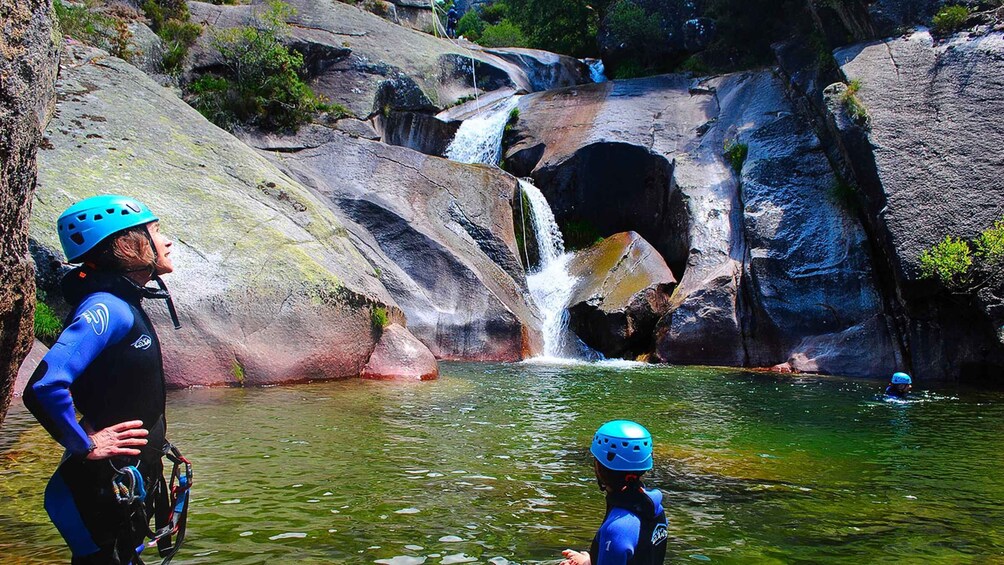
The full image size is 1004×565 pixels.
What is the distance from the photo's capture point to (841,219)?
17531 mm

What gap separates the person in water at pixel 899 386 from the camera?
36.4ft

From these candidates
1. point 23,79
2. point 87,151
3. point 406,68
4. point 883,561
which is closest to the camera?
point 23,79

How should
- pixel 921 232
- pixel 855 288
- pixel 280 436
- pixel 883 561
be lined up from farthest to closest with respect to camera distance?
pixel 855 288 → pixel 921 232 → pixel 280 436 → pixel 883 561

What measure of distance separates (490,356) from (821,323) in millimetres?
7509

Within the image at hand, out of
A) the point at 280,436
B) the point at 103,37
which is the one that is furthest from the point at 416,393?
the point at 103,37

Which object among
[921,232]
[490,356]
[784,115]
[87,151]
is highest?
[784,115]

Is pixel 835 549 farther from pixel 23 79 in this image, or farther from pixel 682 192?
pixel 682 192

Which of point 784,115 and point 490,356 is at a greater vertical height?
point 784,115

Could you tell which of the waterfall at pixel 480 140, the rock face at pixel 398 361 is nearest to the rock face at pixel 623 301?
the rock face at pixel 398 361

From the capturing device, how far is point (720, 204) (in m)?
19.6

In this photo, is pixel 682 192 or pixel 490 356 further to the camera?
pixel 682 192

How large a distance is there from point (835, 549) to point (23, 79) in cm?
541

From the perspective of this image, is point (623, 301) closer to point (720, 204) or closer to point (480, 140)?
point (720, 204)

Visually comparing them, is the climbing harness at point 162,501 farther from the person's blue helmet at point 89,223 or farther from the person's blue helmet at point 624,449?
the person's blue helmet at point 624,449
